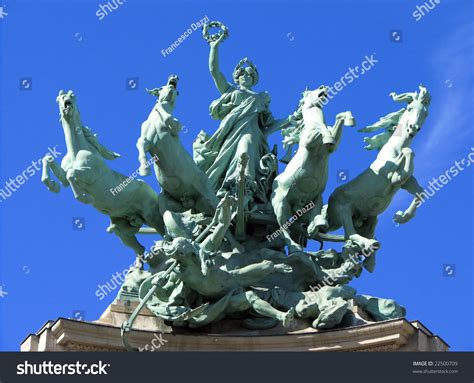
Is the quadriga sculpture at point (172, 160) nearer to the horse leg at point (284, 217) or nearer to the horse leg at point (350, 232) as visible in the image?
the horse leg at point (284, 217)

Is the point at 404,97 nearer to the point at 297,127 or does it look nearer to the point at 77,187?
the point at 297,127

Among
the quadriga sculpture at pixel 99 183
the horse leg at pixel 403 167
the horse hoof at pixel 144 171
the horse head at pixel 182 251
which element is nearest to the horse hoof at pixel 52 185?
the quadriga sculpture at pixel 99 183

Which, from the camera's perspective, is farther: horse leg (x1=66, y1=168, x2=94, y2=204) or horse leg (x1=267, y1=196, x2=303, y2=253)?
horse leg (x1=267, y1=196, x2=303, y2=253)

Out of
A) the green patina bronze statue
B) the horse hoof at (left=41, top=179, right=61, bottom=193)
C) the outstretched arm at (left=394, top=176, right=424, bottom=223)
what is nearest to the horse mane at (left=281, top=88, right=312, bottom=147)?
the green patina bronze statue

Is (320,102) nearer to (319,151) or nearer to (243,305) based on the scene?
(319,151)

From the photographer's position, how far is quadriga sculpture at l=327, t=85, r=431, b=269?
32.3 meters

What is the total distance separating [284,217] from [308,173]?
100 centimetres

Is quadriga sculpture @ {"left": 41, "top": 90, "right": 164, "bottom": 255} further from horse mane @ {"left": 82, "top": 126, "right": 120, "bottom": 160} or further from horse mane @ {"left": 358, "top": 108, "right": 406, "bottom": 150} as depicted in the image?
horse mane @ {"left": 358, "top": 108, "right": 406, "bottom": 150}

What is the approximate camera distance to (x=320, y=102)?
3266 cm

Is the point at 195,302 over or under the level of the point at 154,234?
under

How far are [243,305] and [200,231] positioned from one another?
6.72 feet

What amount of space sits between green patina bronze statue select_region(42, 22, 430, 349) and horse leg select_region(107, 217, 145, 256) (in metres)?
0.02
